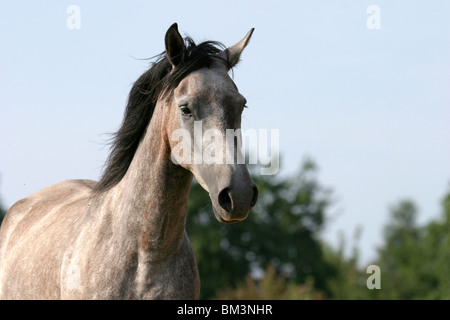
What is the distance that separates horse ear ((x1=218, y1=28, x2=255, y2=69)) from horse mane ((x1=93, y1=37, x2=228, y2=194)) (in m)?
0.06

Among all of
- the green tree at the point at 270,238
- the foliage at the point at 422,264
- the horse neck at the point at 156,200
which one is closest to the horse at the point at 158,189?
the horse neck at the point at 156,200

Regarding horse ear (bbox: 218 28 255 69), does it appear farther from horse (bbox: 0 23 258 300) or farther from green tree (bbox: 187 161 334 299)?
green tree (bbox: 187 161 334 299)

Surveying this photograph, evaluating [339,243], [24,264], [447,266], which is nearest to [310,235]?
[339,243]

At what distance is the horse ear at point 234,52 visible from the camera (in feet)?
17.3

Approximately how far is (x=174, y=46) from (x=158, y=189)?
3.58ft

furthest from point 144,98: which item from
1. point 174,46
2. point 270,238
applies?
point 270,238

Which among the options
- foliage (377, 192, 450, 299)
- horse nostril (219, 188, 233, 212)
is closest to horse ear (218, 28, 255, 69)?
horse nostril (219, 188, 233, 212)

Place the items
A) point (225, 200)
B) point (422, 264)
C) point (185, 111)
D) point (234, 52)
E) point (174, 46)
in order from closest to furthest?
point (225, 200) → point (185, 111) → point (174, 46) → point (234, 52) → point (422, 264)

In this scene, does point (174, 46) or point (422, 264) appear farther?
point (422, 264)

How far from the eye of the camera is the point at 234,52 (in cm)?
530

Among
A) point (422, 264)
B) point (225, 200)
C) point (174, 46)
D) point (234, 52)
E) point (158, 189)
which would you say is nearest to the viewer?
point (225, 200)

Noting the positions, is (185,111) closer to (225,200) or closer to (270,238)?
(225,200)

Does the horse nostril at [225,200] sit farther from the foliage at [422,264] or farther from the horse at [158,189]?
the foliage at [422,264]
